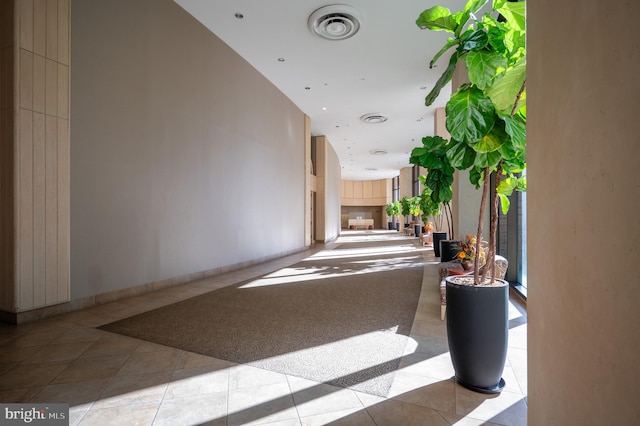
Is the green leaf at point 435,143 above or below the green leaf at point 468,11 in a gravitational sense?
below

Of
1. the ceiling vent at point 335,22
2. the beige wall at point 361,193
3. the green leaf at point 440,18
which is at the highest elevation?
the ceiling vent at point 335,22

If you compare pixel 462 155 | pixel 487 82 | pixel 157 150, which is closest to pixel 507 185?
pixel 462 155

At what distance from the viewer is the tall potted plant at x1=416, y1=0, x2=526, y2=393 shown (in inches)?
67.4

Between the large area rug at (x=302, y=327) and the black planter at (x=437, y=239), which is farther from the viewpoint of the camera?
the black planter at (x=437, y=239)

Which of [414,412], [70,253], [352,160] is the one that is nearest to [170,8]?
[70,253]

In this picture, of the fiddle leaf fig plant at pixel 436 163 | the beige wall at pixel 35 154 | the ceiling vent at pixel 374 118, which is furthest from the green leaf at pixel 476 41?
the ceiling vent at pixel 374 118

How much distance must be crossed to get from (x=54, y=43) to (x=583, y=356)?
5175mm

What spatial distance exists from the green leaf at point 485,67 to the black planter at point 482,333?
47.6 inches

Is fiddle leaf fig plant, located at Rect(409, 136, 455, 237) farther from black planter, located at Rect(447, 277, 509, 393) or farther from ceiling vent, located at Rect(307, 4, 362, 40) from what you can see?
ceiling vent, located at Rect(307, 4, 362, 40)

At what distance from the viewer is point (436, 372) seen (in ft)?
7.82

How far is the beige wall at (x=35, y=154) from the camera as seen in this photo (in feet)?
11.3

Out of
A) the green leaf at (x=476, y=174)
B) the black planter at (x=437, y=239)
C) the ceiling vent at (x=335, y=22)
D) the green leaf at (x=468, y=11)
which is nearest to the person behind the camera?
the green leaf at (x=468, y=11)

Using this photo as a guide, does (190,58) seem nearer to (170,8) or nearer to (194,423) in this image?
(170,8)

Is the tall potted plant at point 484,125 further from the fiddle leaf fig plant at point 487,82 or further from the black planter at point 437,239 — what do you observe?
the black planter at point 437,239
